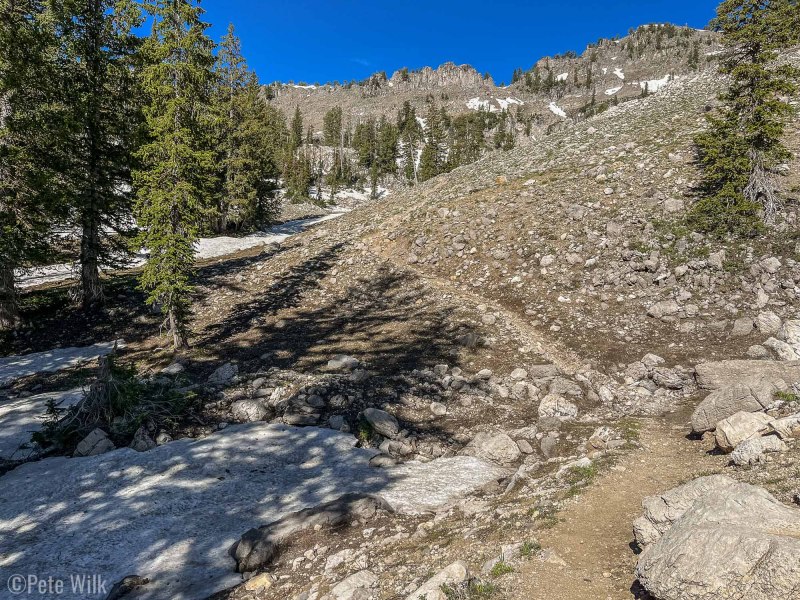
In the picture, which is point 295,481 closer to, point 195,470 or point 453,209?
point 195,470

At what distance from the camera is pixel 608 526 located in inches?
237

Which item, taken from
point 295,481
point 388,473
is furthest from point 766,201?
point 295,481

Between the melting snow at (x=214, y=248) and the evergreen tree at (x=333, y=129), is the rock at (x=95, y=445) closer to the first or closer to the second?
the melting snow at (x=214, y=248)

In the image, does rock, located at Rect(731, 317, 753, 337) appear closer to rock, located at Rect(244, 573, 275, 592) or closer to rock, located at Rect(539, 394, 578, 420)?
rock, located at Rect(539, 394, 578, 420)

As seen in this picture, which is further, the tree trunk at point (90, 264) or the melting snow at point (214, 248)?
the melting snow at point (214, 248)

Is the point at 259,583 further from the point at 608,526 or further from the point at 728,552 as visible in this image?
the point at 728,552

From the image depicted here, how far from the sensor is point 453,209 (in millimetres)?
27094

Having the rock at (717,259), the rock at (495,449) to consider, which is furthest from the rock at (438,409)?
the rock at (717,259)

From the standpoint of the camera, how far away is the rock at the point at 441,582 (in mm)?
4895

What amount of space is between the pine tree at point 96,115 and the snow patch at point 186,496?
13.0m

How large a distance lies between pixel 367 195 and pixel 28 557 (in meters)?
90.3

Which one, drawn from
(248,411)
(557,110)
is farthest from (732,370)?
(557,110)

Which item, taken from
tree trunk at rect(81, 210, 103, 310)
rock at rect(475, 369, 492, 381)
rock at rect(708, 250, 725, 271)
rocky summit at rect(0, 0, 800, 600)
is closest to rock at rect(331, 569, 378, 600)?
rocky summit at rect(0, 0, 800, 600)

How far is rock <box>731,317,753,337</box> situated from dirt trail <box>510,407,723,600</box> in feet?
21.5
